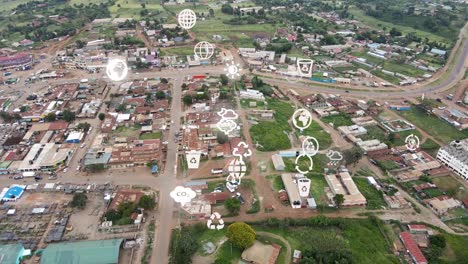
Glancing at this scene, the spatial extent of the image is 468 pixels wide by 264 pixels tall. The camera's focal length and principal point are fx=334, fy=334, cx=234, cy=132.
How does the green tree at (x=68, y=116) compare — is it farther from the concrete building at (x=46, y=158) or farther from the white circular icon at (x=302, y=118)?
the white circular icon at (x=302, y=118)

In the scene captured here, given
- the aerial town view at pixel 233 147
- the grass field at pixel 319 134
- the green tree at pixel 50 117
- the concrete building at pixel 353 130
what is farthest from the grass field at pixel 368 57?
the green tree at pixel 50 117

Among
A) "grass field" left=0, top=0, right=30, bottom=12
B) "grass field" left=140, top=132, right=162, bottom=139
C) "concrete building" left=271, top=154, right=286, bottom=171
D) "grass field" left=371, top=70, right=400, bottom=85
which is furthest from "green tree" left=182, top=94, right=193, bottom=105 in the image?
"grass field" left=0, top=0, right=30, bottom=12

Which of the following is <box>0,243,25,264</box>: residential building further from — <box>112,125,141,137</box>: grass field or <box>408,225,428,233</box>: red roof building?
<box>408,225,428,233</box>: red roof building

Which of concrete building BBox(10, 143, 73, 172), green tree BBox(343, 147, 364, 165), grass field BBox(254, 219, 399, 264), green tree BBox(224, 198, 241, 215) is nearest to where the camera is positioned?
grass field BBox(254, 219, 399, 264)

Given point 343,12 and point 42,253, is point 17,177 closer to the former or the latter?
point 42,253

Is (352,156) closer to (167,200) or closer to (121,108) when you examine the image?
(167,200)
